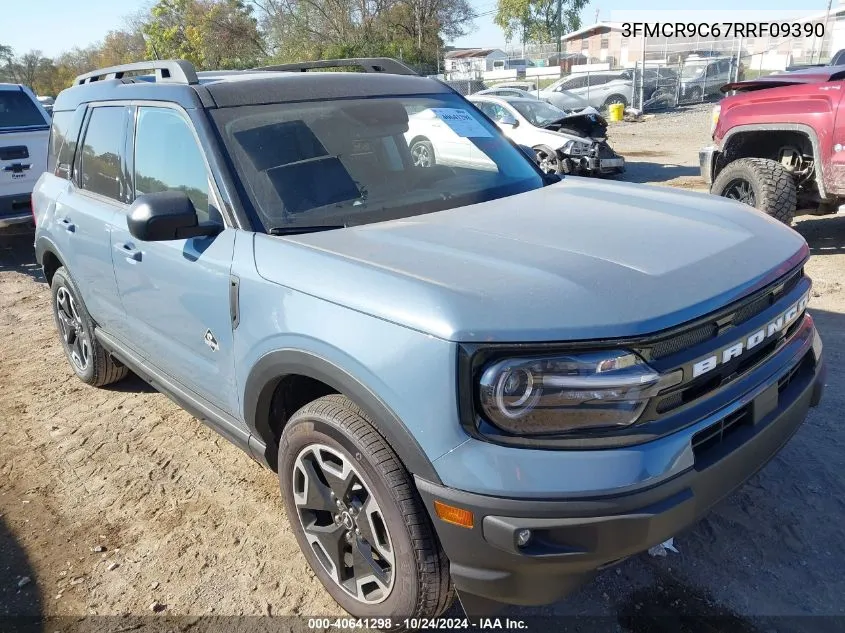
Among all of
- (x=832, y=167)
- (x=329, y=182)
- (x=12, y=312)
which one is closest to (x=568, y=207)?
(x=329, y=182)

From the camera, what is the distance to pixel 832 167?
Answer: 5.70 meters

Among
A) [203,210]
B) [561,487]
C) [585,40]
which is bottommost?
[561,487]

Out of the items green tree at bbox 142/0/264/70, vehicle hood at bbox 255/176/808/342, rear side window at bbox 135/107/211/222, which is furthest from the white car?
green tree at bbox 142/0/264/70

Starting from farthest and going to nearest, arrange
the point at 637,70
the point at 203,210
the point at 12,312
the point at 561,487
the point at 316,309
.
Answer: the point at 637,70, the point at 12,312, the point at 203,210, the point at 316,309, the point at 561,487

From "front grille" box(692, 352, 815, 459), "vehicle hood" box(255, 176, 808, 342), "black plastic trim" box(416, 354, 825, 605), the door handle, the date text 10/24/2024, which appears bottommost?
the date text 10/24/2024

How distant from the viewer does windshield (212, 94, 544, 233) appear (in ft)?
9.09

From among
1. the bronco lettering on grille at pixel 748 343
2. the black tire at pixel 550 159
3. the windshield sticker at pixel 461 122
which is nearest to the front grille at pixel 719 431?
the bronco lettering on grille at pixel 748 343

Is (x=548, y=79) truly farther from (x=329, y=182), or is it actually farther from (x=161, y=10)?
(x=329, y=182)

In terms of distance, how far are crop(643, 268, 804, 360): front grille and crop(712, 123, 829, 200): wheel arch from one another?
4.15 meters

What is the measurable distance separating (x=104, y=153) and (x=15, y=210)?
18.2 feet

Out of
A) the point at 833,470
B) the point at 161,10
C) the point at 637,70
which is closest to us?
the point at 833,470

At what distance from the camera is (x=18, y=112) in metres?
8.84

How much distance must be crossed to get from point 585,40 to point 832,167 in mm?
67181

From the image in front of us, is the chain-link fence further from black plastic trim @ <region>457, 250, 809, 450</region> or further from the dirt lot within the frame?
black plastic trim @ <region>457, 250, 809, 450</region>
